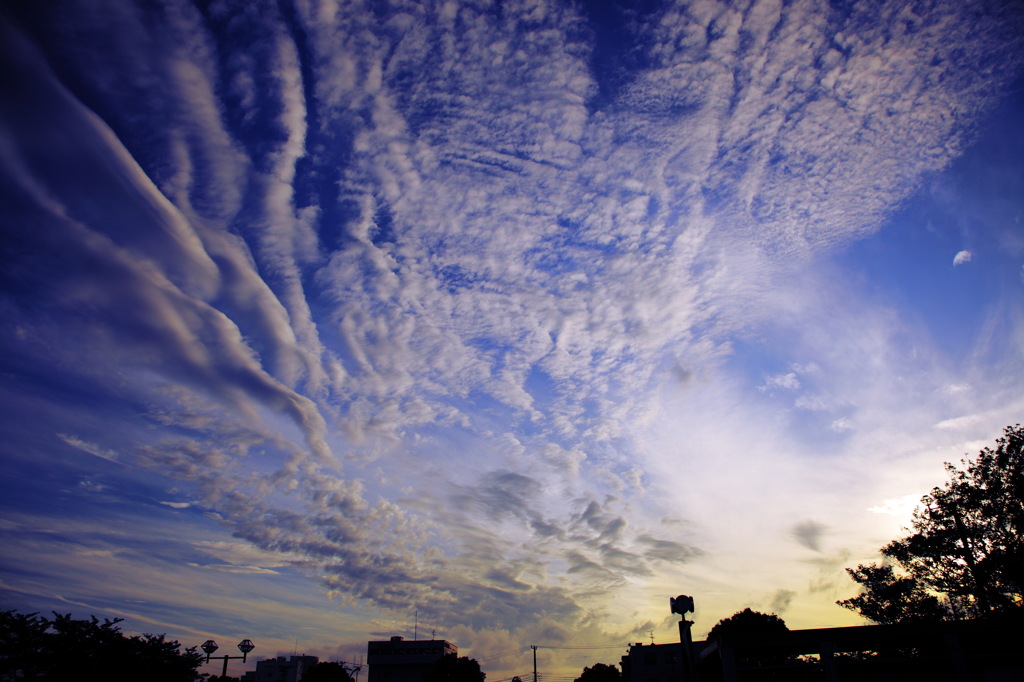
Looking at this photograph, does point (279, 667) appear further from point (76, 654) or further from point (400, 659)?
point (76, 654)

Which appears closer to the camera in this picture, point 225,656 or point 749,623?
point 225,656

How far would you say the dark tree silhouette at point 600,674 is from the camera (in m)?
87.5

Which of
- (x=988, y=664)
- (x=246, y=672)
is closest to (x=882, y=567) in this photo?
(x=988, y=664)

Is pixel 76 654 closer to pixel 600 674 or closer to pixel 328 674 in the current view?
pixel 328 674

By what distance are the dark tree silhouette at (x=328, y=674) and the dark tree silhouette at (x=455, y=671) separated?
12.8 meters

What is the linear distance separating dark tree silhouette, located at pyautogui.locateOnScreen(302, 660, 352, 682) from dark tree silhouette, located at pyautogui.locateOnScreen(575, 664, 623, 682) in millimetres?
39391

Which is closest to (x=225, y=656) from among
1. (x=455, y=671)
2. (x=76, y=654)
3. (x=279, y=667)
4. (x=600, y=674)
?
(x=76, y=654)

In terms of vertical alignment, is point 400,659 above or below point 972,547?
below

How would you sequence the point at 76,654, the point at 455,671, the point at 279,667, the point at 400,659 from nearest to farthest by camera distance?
the point at 76,654, the point at 455,671, the point at 400,659, the point at 279,667

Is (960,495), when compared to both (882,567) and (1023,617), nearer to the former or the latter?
(882,567)

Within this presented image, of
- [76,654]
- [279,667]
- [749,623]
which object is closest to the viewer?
[76,654]

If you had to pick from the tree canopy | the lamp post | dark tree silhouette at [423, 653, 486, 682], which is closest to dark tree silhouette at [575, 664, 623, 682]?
dark tree silhouette at [423, 653, 486, 682]

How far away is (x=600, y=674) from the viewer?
8912 centimetres

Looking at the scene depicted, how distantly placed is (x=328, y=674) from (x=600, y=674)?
4473 centimetres
